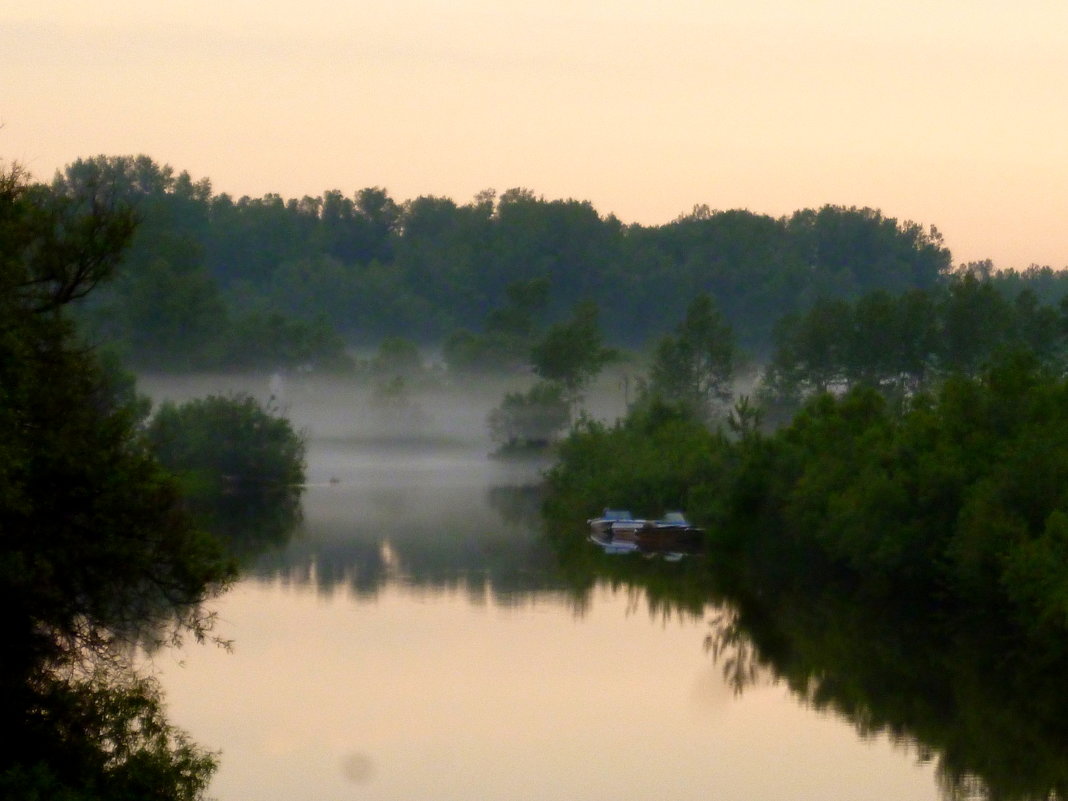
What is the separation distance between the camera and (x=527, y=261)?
13212cm

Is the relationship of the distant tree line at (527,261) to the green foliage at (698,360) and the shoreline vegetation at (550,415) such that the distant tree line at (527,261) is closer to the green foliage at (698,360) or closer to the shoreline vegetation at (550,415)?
the shoreline vegetation at (550,415)

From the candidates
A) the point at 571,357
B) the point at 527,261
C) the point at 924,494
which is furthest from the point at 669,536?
the point at 527,261

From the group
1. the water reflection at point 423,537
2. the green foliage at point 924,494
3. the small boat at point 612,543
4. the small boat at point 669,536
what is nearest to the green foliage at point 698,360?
the water reflection at point 423,537

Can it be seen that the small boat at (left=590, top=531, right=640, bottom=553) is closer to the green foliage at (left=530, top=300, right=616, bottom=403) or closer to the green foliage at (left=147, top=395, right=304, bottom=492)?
the green foliage at (left=147, top=395, right=304, bottom=492)

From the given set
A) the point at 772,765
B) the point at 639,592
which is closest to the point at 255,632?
the point at 639,592

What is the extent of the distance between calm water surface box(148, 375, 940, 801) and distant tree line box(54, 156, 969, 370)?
8620 centimetres

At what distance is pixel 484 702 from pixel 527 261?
4233 inches

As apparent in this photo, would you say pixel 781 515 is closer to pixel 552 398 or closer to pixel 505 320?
pixel 552 398

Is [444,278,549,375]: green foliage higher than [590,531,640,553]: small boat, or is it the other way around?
[444,278,549,375]: green foliage

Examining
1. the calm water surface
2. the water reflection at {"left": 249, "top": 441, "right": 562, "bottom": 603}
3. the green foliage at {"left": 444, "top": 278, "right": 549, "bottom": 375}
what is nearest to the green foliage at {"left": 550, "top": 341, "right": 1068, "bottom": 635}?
the calm water surface

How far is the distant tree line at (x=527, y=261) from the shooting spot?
13225 cm

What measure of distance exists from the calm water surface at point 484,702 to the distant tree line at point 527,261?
86197mm

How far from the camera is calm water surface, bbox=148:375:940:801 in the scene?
2142 cm

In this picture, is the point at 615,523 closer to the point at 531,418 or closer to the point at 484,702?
the point at 484,702
